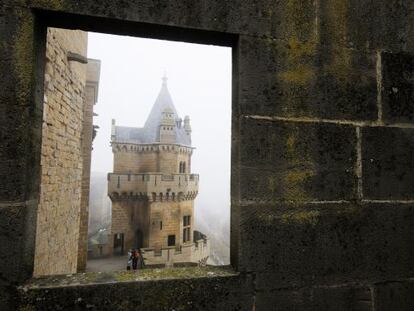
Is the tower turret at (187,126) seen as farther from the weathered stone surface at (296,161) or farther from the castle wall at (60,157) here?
the weathered stone surface at (296,161)

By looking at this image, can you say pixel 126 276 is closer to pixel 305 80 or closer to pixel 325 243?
pixel 325 243

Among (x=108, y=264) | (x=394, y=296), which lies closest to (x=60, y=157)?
(x=394, y=296)

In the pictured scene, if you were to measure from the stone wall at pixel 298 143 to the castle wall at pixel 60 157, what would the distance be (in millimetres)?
3118

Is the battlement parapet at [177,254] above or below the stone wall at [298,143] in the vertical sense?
below

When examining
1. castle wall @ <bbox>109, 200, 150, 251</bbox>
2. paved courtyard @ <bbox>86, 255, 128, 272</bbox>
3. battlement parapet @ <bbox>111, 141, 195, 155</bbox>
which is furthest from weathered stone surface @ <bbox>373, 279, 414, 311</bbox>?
battlement parapet @ <bbox>111, 141, 195, 155</bbox>

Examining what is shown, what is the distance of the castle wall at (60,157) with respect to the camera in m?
4.36

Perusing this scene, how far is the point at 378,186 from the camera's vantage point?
1795mm

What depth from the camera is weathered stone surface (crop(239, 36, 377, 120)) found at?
169 centimetres

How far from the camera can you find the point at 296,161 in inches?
67.6

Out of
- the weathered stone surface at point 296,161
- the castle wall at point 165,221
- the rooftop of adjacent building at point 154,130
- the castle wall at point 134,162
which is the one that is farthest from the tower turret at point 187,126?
the weathered stone surface at point 296,161

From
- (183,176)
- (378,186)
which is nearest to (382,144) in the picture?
(378,186)

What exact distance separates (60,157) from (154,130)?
79.3 feet

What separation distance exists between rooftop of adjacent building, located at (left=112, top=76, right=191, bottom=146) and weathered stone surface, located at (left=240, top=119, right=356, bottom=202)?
1036 inches

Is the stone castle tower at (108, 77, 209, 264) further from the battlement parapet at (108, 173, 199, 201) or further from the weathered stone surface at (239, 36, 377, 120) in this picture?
the weathered stone surface at (239, 36, 377, 120)
